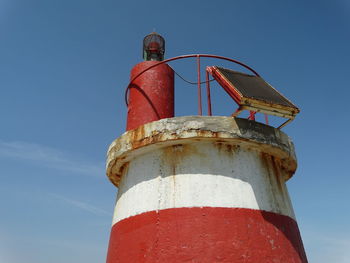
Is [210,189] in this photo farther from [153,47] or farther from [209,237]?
[153,47]

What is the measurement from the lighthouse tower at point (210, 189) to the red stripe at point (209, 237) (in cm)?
1

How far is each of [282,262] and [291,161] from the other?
1.68 m

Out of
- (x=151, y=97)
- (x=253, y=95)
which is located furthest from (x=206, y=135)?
(x=151, y=97)

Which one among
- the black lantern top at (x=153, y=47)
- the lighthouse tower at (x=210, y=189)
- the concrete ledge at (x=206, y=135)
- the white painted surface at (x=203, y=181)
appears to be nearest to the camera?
the lighthouse tower at (x=210, y=189)

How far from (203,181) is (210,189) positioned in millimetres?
148

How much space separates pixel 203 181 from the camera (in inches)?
173

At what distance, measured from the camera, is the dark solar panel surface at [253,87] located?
4703 mm

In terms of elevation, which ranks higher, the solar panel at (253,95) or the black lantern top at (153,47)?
the black lantern top at (153,47)

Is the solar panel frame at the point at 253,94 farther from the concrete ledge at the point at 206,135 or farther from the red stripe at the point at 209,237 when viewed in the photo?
the red stripe at the point at 209,237

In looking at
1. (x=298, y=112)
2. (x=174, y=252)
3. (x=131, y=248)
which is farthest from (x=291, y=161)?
(x=131, y=248)

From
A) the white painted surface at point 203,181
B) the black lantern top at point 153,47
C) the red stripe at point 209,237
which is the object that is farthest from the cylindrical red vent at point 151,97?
the red stripe at point 209,237

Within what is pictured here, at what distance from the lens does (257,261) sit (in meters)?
4.00

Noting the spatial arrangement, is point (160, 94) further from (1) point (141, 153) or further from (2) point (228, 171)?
(2) point (228, 171)

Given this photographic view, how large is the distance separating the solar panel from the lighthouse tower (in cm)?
2
